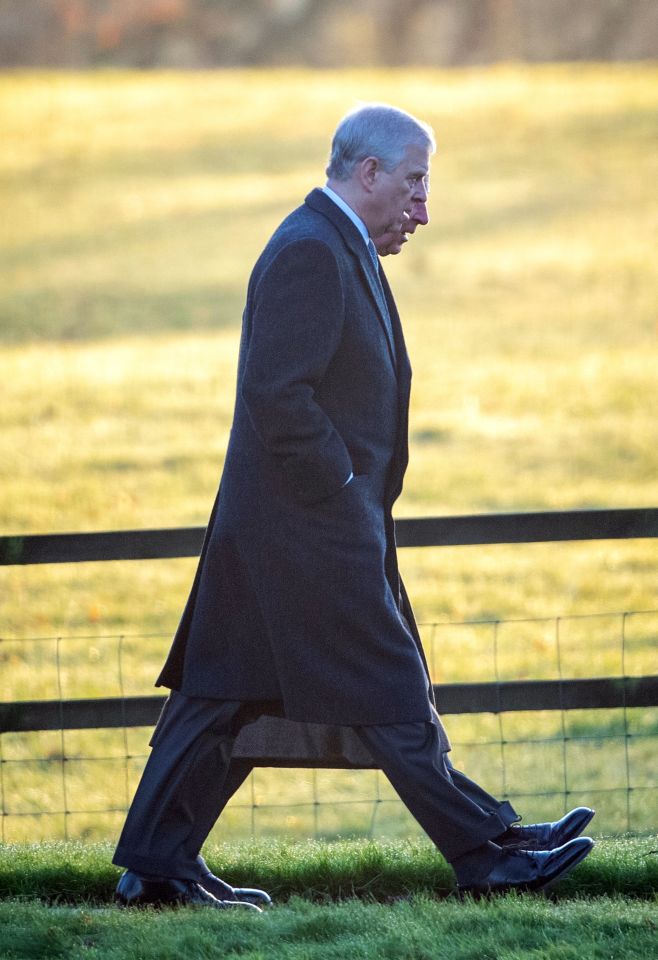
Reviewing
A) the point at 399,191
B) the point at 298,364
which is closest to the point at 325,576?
the point at 298,364

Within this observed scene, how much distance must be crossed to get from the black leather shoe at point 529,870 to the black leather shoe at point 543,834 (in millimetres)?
44

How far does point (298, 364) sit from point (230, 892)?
4.98 feet

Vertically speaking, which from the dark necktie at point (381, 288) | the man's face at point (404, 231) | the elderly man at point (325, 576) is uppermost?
the man's face at point (404, 231)

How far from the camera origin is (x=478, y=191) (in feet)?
87.7

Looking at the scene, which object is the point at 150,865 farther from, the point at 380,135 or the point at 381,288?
the point at 380,135

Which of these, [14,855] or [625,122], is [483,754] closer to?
[14,855]

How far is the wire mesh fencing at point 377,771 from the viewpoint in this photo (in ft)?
22.7

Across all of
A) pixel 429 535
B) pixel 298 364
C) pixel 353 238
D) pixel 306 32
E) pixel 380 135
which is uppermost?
pixel 306 32

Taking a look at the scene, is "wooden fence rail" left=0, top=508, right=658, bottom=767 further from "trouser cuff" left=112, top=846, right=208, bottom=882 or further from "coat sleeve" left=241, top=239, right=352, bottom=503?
"coat sleeve" left=241, top=239, right=352, bottom=503

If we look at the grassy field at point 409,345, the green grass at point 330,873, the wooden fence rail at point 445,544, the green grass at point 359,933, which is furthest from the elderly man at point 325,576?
the grassy field at point 409,345

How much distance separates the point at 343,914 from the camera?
3879 mm

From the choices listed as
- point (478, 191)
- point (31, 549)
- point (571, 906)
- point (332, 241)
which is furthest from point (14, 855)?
point (478, 191)

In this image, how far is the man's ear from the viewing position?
3.99 metres

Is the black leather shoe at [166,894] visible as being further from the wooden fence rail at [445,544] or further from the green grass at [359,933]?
the wooden fence rail at [445,544]
